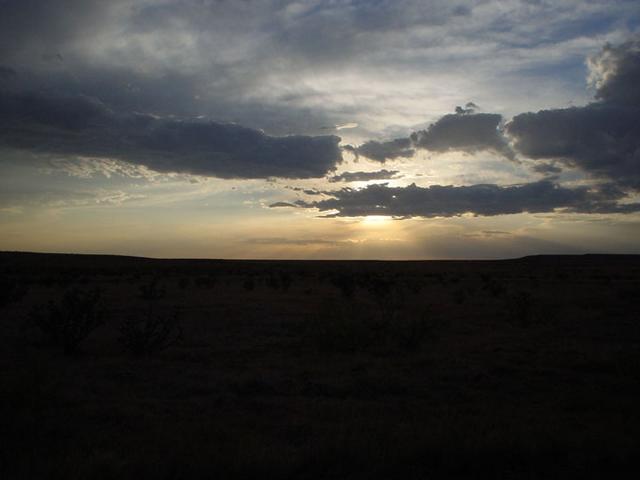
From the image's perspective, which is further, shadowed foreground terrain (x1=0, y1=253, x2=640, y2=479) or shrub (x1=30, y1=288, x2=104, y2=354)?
shrub (x1=30, y1=288, x2=104, y2=354)

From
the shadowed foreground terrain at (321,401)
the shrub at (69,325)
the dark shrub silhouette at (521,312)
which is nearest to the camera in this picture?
the shadowed foreground terrain at (321,401)

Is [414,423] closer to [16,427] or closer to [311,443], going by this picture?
[311,443]

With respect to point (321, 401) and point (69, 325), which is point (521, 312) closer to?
point (321, 401)

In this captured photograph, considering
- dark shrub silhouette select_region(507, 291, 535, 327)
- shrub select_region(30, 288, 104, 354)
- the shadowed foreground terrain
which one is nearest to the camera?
the shadowed foreground terrain

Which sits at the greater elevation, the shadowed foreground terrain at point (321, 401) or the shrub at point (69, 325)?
the shrub at point (69, 325)

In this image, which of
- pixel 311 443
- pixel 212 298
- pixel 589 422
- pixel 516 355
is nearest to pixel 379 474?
pixel 311 443

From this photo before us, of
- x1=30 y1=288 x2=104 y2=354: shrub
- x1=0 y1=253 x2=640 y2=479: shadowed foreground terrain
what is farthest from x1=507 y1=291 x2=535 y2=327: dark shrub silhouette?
x1=30 y1=288 x2=104 y2=354: shrub

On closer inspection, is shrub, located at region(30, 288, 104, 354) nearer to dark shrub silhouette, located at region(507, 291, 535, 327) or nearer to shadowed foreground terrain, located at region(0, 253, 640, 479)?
shadowed foreground terrain, located at region(0, 253, 640, 479)

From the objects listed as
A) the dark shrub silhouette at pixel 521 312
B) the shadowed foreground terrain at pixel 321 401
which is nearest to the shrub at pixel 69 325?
the shadowed foreground terrain at pixel 321 401

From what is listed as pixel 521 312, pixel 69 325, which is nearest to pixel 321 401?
pixel 69 325

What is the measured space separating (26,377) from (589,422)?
8760 millimetres

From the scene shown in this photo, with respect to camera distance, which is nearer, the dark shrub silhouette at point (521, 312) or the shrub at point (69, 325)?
the shrub at point (69, 325)

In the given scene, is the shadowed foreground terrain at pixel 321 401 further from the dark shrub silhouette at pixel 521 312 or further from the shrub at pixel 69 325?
the dark shrub silhouette at pixel 521 312

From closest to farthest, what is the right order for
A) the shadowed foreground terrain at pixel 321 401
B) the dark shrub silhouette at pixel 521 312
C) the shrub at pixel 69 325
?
the shadowed foreground terrain at pixel 321 401, the shrub at pixel 69 325, the dark shrub silhouette at pixel 521 312
